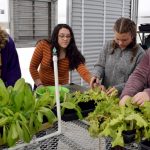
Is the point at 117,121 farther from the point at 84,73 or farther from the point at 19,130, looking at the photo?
the point at 84,73

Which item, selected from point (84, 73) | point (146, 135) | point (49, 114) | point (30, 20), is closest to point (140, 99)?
point (146, 135)

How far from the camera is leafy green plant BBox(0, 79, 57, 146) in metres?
0.87

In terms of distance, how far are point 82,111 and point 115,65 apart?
0.81 meters

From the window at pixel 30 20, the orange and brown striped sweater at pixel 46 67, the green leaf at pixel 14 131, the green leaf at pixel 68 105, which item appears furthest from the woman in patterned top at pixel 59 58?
the green leaf at pixel 14 131

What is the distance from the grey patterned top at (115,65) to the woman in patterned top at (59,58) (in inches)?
6.0

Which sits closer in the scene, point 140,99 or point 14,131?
point 14,131

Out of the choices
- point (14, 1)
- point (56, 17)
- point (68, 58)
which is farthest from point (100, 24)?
point (68, 58)

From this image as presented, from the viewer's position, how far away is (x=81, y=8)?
3.64 m

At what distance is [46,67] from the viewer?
208 cm

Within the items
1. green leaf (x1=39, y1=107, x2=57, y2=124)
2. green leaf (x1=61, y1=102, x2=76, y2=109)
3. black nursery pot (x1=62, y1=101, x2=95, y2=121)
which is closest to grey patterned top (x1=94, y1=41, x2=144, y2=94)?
black nursery pot (x1=62, y1=101, x2=95, y2=121)

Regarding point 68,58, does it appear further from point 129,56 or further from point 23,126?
point 23,126

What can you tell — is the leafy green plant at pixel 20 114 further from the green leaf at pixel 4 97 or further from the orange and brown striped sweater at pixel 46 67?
the orange and brown striped sweater at pixel 46 67

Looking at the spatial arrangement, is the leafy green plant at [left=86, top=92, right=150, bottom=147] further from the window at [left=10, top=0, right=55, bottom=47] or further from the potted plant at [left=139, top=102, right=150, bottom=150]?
the window at [left=10, top=0, right=55, bottom=47]

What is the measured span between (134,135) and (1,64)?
3.16 ft
